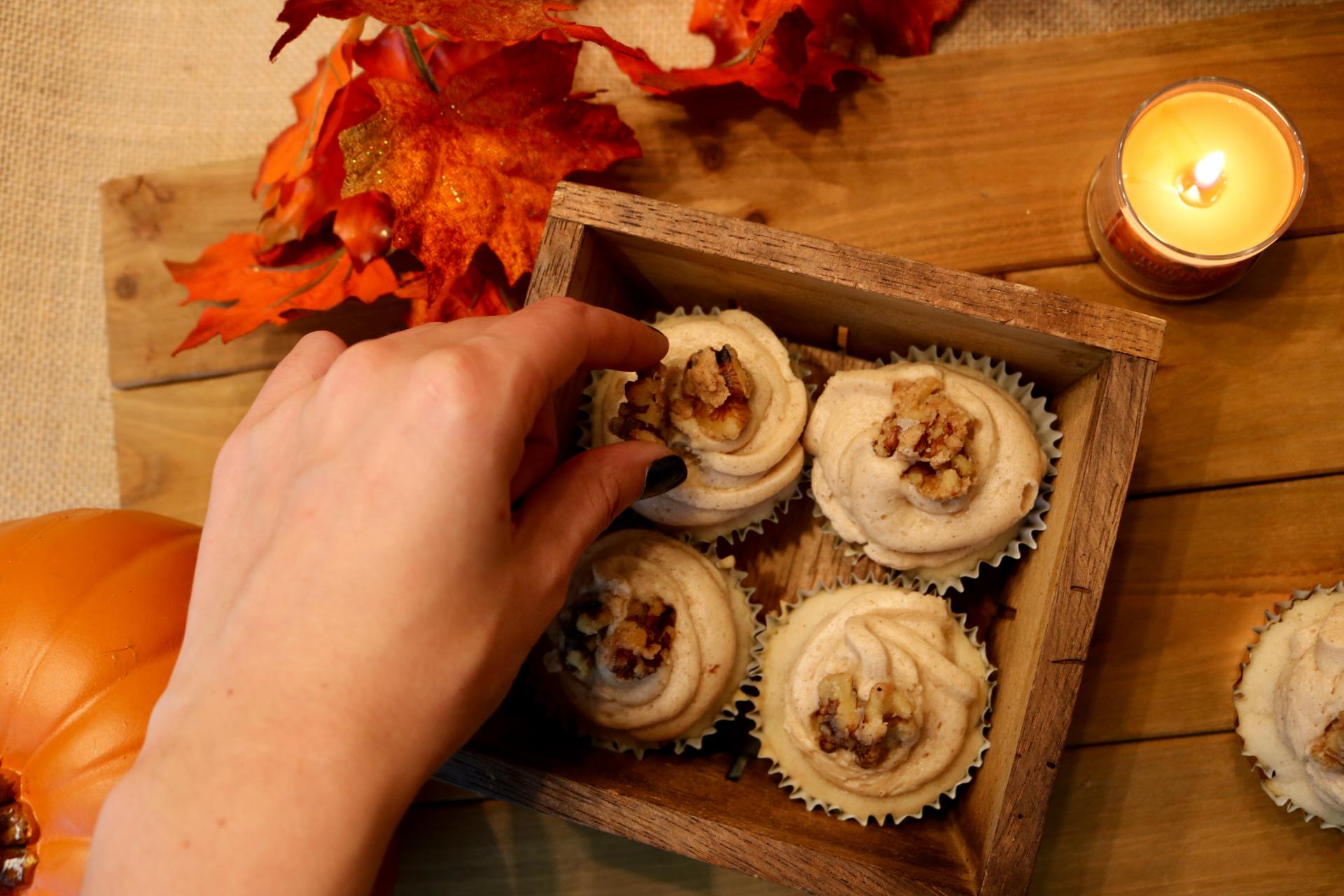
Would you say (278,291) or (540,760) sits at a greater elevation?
(278,291)

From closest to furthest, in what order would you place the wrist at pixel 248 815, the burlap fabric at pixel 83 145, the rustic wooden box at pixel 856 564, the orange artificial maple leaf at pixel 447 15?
1. the wrist at pixel 248 815
2. the rustic wooden box at pixel 856 564
3. the orange artificial maple leaf at pixel 447 15
4. the burlap fabric at pixel 83 145

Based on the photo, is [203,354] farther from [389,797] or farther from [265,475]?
[389,797]

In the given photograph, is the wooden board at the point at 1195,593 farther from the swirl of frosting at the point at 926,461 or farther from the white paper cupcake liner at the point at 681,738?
the white paper cupcake liner at the point at 681,738

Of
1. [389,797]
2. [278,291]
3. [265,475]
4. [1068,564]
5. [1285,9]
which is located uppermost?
[1285,9]

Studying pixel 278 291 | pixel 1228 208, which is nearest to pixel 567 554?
pixel 278 291

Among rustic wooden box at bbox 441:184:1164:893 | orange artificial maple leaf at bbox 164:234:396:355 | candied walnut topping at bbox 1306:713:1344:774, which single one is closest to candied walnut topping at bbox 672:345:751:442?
rustic wooden box at bbox 441:184:1164:893

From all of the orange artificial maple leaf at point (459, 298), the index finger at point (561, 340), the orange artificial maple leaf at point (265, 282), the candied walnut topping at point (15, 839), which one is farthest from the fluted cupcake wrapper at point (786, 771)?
the candied walnut topping at point (15, 839)

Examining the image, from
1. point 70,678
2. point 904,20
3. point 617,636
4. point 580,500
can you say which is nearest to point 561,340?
point 580,500
